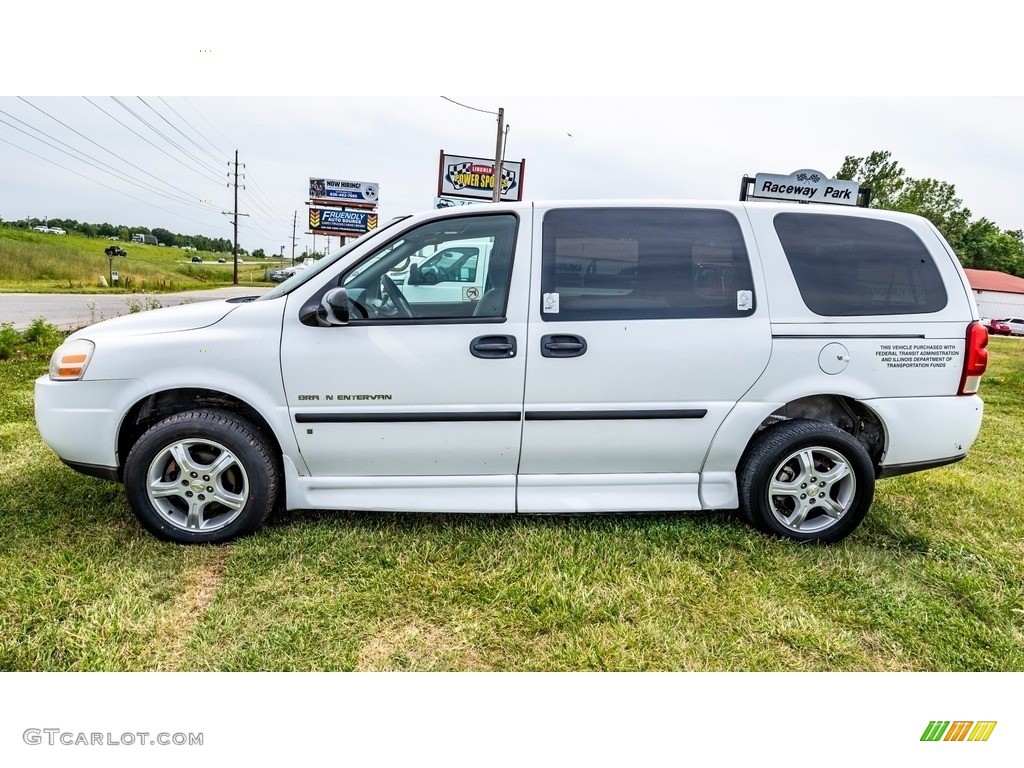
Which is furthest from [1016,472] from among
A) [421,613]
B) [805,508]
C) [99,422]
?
[99,422]

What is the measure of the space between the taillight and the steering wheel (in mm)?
2749

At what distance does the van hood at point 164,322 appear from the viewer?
2.84 meters

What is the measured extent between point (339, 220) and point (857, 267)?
83.1 feet

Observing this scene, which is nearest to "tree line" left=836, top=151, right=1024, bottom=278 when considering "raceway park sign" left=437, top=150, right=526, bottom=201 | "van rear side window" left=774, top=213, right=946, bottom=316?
"raceway park sign" left=437, top=150, right=526, bottom=201

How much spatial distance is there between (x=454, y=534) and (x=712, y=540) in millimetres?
1306

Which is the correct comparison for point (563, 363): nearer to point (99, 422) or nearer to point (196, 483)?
point (196, 483)

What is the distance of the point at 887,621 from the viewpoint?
2393mm

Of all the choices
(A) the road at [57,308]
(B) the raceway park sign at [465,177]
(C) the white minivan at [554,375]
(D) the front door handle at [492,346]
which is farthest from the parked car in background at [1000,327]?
(D) the front door handle at [492,346]

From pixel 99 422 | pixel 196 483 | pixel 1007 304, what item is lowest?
pixel 196 483

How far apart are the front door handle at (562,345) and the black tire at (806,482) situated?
1072 mm

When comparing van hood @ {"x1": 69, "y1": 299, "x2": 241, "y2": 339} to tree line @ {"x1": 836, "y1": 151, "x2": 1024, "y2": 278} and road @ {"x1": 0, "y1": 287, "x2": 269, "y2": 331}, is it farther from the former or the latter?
tree line @ {"x1": 836, "y1": 151, "x2": 1024, "y2": 278}

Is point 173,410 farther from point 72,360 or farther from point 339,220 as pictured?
point 339,220

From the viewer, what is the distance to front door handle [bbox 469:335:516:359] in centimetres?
272

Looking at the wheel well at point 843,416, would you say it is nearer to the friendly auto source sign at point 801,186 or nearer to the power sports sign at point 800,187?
the power sports sign at point 800,187
